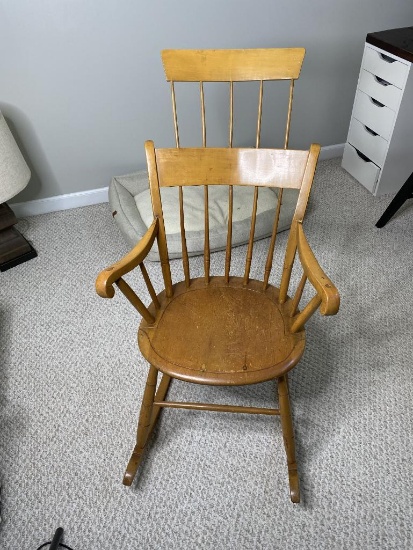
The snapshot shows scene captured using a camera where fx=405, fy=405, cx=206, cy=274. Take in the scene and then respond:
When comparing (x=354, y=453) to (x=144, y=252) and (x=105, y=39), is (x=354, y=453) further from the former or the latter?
(x=105, y=39)

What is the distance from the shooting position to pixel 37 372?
1.50 m

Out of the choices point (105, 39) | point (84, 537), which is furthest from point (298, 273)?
point (105, 39)

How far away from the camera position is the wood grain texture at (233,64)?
115 cm

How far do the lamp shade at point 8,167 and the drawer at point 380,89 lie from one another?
174 centimetres

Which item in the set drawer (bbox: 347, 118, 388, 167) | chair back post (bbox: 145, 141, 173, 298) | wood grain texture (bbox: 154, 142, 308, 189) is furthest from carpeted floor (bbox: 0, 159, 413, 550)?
wood grain texture (bbox: 154, 142, 308, 189)

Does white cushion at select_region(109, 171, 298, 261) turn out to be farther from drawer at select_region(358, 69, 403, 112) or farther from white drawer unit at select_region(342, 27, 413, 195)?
drawer at select_region(358, 69, 403, 112)

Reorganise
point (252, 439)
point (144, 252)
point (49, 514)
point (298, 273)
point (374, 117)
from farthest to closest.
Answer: point (374, 117) < point (298, 273) < point (252, 439) < point (49, 514) < point (144, 252)

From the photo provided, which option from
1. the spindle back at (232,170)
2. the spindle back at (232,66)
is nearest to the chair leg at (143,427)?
the spindle back at (232,170)

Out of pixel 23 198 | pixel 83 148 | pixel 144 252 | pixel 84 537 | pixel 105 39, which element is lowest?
pixel 84 537

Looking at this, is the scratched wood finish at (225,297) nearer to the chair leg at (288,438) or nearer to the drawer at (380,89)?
the chair leg at (288,438)

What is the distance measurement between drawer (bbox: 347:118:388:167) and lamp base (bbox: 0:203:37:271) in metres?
1.83

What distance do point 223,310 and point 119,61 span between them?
1437mm

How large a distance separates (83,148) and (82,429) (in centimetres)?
145

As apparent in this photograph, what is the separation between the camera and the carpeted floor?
1.13 meters
